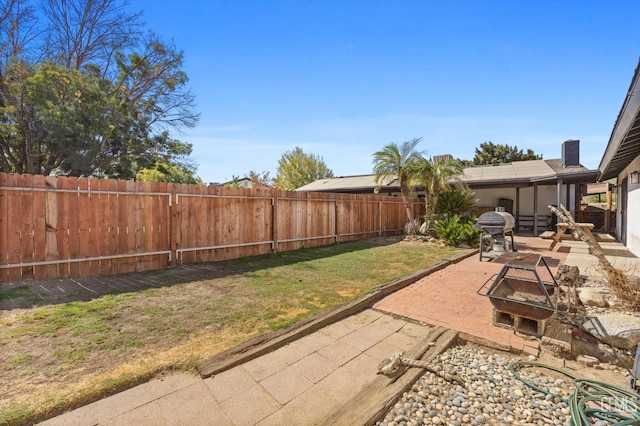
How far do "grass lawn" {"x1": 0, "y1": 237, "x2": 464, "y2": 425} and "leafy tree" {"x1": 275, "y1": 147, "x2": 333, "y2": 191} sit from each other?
26.2 m

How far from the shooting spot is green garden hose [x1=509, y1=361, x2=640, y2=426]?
1901 millimetres

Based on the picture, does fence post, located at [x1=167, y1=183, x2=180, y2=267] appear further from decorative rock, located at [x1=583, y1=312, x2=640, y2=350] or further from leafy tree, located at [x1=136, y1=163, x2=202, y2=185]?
leafy tree, located at [x1=136, y1=163, x2=202, y2=185]

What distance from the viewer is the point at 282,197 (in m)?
8.05

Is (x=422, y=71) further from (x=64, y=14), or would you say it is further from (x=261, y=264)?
(x=64, y=14)

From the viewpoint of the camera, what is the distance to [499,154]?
31672 mm

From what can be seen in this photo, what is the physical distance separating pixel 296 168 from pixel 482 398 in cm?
3059

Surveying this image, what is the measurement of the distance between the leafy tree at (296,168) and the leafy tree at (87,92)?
48.0 feet

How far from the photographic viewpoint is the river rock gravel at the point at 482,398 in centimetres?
192

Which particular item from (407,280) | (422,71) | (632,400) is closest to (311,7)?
(422,71)

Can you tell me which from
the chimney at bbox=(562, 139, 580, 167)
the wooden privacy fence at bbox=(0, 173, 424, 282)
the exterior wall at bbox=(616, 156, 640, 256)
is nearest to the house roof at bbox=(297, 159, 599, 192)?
the chimney at bbox=(562, 139, 580, 167)

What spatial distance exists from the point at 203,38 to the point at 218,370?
411 inches

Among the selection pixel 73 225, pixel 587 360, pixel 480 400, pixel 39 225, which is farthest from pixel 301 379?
pixel 39 225

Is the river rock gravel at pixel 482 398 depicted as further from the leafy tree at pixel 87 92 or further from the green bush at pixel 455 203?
the leafy tree at pixel 87 92

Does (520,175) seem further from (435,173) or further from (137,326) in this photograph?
(137,326)
